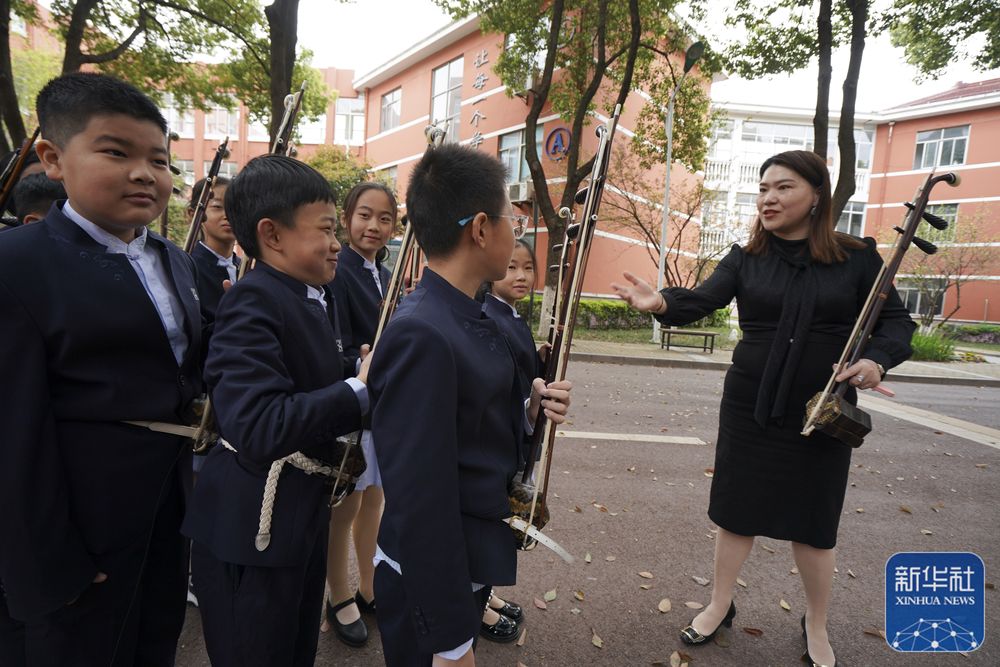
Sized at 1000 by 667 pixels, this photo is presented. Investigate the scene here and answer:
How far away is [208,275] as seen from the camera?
9.80 feet

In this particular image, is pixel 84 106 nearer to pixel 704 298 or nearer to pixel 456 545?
pixel 456 545

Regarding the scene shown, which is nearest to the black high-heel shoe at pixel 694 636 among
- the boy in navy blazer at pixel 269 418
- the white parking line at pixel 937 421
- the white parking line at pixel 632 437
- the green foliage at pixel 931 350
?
the boy in navy blazer at pixel 269 418

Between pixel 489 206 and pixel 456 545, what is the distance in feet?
2.77

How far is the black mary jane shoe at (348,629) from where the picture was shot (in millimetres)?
2537

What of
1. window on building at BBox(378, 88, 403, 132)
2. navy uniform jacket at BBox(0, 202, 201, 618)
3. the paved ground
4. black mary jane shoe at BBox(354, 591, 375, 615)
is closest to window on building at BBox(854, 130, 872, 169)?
window on building at BBox(378, 88, 403, 132)

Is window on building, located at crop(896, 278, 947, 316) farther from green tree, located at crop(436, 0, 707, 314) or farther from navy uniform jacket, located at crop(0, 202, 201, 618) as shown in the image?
navy uniform jacket, located at crop(0, 202, 201, 618)

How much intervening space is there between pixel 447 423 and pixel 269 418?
475 millimetres

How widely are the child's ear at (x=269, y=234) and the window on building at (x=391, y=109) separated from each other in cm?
2665

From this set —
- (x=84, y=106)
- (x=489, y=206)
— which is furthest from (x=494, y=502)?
(x=84, y=106)

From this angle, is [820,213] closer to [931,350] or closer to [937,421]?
[937,421]

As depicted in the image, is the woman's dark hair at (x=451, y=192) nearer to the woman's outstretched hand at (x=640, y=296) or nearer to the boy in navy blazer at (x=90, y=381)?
the boy in navy blazer at (x=90, y=381)

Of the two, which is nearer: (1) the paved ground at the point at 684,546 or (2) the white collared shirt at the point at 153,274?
(2) the white collared shirt at the point at 153,274

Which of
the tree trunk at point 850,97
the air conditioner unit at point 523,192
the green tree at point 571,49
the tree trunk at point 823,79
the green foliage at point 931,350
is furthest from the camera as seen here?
the air conditioner unit at point 523,192

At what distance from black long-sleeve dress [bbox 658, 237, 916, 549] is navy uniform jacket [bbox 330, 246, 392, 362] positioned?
1.42 metres
